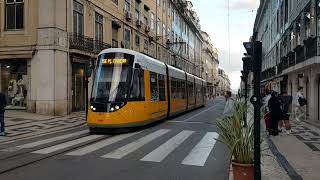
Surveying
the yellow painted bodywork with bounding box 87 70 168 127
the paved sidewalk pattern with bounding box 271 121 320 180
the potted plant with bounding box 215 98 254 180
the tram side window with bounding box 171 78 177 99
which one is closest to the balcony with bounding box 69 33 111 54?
the tram side window with bounding box 171 78 177 99

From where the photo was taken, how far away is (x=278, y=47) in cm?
4597

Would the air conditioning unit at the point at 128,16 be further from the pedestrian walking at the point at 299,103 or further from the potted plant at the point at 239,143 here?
the potted plant at the point at 239,143

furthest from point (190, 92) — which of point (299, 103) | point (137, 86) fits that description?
point (137, 86)

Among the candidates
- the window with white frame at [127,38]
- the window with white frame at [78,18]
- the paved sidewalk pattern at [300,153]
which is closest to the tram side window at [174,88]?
the window with white frame at [78,18]

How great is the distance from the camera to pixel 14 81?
2861cm

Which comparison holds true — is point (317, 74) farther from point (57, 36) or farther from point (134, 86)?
point (57, 36)

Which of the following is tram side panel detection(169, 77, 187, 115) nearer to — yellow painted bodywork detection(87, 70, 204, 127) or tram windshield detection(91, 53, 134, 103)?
yellow painted bodywork detection(87, 70, 204, 127)

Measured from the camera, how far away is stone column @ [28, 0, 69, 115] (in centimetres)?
2747

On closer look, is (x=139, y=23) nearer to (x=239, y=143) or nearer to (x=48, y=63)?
(x=48, y=63)

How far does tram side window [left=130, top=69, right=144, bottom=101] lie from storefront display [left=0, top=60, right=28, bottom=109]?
39.0 ft

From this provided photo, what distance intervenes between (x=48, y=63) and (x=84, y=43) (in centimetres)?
464

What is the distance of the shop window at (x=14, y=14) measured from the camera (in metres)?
28.5

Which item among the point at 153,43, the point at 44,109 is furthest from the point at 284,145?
the point at 153,43

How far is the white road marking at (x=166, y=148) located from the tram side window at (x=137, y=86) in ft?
7.29
